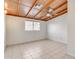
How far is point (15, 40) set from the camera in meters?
5.21

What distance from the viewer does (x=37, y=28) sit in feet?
23.3

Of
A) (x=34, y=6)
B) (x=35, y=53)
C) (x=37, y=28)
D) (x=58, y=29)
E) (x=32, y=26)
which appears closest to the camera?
(x=35, y=53)

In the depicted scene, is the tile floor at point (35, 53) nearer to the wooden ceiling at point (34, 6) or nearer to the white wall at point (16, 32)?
the white wall at point (16, 32)

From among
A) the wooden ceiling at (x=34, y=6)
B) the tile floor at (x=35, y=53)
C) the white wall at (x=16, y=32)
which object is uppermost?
the wooden ceiling at (x=34, y=6)

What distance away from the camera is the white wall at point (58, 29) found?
18.7ft

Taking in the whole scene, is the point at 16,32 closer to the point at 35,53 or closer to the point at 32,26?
the point at 32,26

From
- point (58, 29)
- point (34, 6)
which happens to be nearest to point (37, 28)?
point (58, 29)

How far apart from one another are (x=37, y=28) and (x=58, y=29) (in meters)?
2.24

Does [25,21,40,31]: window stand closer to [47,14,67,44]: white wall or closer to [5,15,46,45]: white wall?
[5,15,46,45]: white wall

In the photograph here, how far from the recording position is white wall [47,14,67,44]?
5698mm

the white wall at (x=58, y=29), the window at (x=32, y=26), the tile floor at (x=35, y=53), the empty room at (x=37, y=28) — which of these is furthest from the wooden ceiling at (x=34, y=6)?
the tile floor at (x=35, y=53)

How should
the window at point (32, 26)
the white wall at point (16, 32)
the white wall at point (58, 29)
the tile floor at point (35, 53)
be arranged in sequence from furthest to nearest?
the window at point (32, 26)
the white wall at point (58, 29)
the white wall at point (16, 32)
the tile floor at point (35, 53)

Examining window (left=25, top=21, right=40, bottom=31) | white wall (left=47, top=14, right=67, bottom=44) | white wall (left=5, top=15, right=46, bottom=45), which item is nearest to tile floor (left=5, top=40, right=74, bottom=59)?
white wall (left=5, top=15, right=46, bottom=45)
